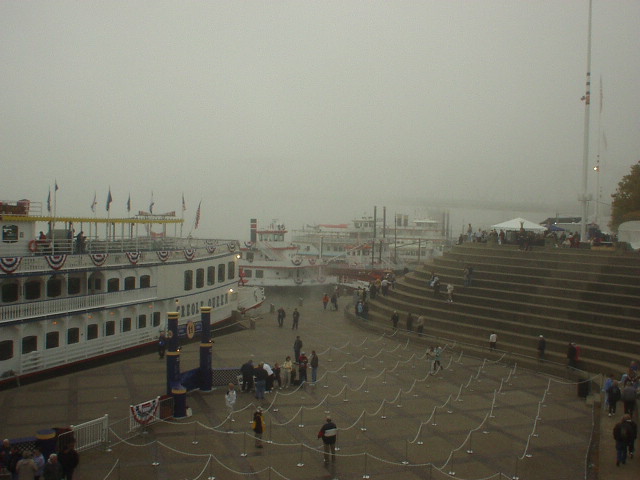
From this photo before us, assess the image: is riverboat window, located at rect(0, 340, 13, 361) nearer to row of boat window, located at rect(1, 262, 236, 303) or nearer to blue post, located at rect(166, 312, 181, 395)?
row of boat window, located at rect(1, 262, 236, 303)

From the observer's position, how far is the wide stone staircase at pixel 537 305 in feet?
65.5

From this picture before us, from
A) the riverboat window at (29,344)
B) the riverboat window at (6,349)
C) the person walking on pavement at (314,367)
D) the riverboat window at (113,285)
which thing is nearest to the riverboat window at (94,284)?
the riverboat window at (113,285)

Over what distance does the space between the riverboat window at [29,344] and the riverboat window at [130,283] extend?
4823mm

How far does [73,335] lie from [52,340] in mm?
886

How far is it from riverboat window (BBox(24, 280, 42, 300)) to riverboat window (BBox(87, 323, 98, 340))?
2083 mm

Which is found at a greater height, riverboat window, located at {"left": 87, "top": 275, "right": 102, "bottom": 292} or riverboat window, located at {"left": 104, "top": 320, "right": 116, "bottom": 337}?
riverboat window, located at {"left": 87, "top": 275, "right": 102, "bottom": 292}

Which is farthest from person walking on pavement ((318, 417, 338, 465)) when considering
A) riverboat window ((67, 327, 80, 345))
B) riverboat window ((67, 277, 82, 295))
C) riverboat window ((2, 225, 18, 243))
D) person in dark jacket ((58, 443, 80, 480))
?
riverboat window ((2, 225, 18, 243))

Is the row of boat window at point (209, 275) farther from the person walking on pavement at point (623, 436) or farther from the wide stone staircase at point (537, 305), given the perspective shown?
the person walking on pavement at point (623, 436)

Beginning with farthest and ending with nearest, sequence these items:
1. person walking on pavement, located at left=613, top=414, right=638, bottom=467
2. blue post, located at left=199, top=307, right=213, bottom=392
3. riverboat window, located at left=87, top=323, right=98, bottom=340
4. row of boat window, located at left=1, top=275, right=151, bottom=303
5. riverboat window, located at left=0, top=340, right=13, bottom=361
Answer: riverboat window, located at left=87, top=323, right=98, bottom=340
row of boat window, located at left=1, top=275, right=151, bottom=303
riverboat window, located at left=0, top=340, right=13, bottom=361
blue post, located at left=199, top=307, right=213, bottom=392
person walking on pavement, located at left=613, top=414, right=638, bottom=467

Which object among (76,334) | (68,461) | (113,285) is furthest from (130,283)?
(68,461)

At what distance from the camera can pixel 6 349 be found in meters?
17.4

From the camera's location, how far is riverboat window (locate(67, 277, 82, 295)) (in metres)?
21.0

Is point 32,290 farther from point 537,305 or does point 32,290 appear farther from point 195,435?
point 537,305

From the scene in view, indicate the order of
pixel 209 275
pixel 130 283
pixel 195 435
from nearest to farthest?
pixel 195 435
pixel 130 283
pixel 209 275
